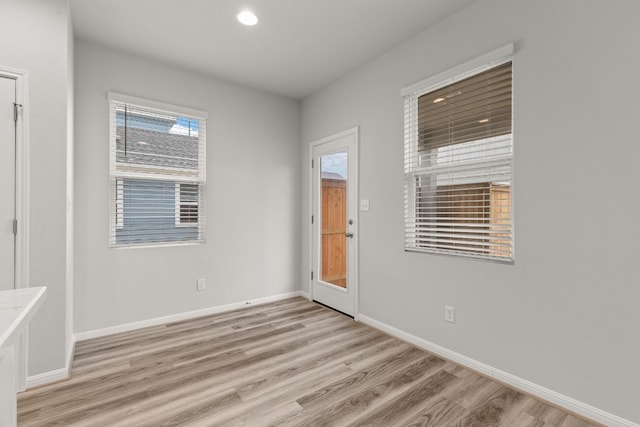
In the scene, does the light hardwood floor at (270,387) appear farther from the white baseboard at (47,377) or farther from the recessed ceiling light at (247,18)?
the recessed ceiling light at (247,18)

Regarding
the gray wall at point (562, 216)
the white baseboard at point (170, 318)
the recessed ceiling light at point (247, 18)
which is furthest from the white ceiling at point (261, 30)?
the white baseboard at point (170, 318)

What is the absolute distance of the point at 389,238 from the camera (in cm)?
305

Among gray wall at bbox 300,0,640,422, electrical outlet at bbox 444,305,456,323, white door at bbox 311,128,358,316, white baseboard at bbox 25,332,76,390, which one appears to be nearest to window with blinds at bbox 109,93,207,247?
white baseboard at bbox 25,332,76,390

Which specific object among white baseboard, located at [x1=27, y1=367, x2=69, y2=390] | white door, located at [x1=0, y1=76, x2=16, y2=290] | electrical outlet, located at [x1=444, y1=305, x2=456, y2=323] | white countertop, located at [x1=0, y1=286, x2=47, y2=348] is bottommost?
white baseboard, located at [x1=27, y1=367, x2=69, y2=390]

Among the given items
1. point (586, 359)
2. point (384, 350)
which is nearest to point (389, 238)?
point (384, 350)

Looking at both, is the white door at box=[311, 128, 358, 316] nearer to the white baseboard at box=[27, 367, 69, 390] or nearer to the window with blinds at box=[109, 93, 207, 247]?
the window with blinds at box=[109, 93, 207, 247]

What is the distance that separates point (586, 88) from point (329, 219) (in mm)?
2676

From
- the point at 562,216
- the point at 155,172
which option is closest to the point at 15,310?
the point at 155,172

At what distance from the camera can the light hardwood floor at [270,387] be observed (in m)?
1.82

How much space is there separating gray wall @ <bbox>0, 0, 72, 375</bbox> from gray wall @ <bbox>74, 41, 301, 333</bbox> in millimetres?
707

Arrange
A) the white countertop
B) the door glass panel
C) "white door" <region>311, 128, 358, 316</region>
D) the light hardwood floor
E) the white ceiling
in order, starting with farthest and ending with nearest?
the door glass panel, "white door" <region>311, 128, 358, 316</region>, the white ceiling, the light hardwood floor, the white countertop

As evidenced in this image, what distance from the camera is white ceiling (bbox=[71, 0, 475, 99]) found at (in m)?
2.41

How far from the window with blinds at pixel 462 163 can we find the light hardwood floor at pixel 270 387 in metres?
0.96

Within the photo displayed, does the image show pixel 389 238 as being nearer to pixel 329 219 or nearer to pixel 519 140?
pixel 329 219
